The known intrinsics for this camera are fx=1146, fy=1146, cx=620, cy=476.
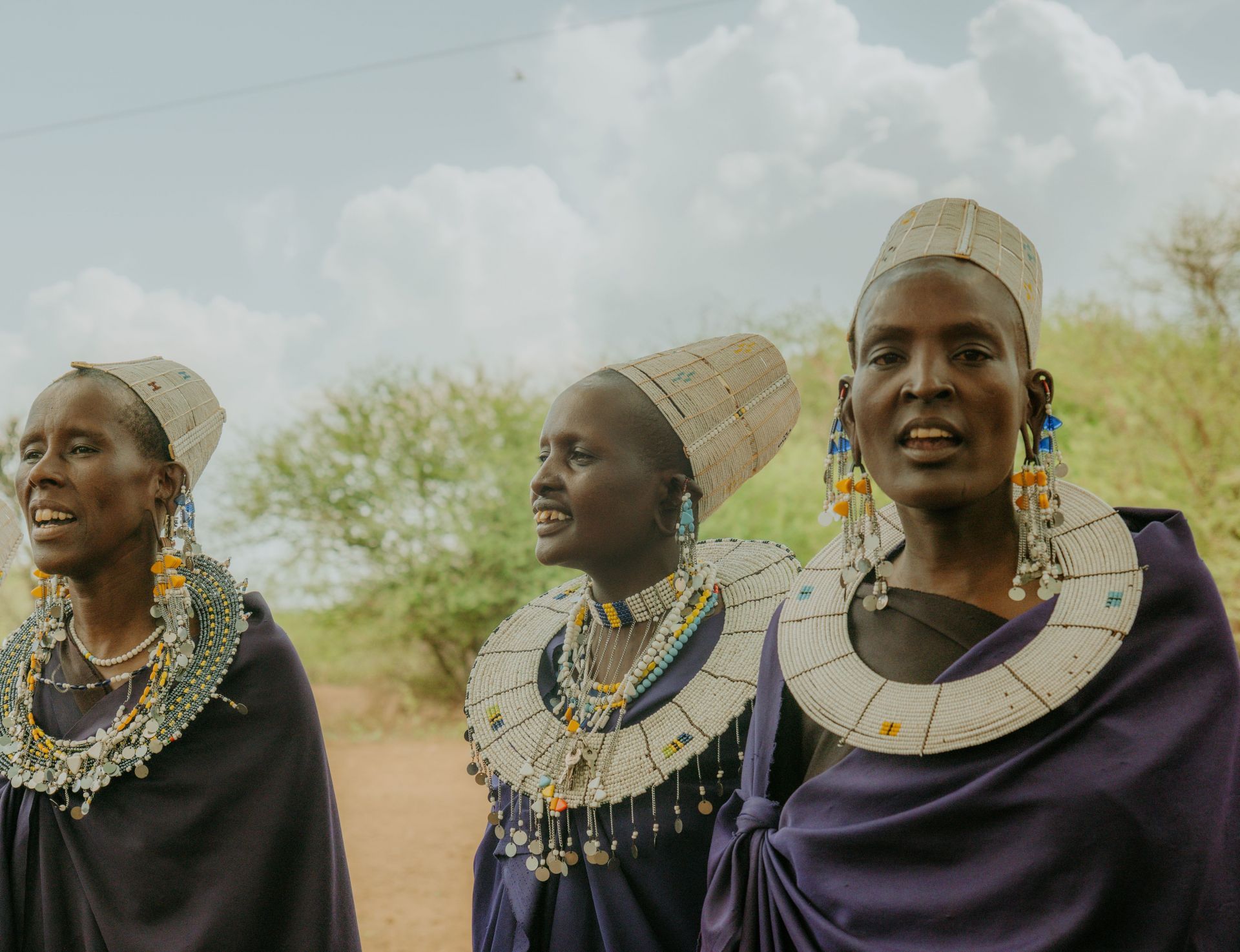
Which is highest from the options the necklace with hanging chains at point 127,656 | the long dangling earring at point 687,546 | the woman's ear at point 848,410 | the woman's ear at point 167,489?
the woman's ear at point 167,489

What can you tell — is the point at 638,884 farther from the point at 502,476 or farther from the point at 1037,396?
the point at 502,476

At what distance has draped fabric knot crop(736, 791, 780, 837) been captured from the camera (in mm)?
2342

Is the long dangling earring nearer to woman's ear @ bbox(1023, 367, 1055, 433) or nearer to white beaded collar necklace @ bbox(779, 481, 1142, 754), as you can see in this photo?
white beaded collar necklace @ bbox(779, 481, 1142, 754)

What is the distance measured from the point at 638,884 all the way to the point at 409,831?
10.3 meters

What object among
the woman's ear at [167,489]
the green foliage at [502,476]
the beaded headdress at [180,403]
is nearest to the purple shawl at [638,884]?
the woman's ear at [167,489]

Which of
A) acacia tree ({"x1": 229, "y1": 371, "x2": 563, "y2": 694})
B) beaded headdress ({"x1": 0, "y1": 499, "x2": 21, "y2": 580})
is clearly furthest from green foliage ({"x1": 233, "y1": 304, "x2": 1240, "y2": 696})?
beaded headdress ({"x1": 0, "y1": 499, "x2": 21, "y2": 580})

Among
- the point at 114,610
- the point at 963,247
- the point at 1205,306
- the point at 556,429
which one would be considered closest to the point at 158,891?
the point at 114,610

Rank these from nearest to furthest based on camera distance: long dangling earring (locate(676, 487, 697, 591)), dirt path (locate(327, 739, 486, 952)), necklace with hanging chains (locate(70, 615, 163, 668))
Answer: long dangling earring (locate(676, 487, 697, 591))
necklace with hanging chains (locate(70, 615, 163, 668))
dirt path (locate(327, 739, 486, 952))

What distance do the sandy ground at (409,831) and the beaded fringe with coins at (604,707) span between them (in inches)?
205

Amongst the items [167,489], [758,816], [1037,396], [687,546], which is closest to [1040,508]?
[1037,396]

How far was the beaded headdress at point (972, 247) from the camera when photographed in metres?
2.29

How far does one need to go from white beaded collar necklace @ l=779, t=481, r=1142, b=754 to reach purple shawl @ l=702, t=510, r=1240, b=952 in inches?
1.4

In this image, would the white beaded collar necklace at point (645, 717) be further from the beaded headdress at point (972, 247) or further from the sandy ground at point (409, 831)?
the sandy ground at point (409, 831)

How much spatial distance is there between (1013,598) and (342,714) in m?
17.0
